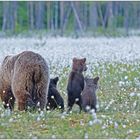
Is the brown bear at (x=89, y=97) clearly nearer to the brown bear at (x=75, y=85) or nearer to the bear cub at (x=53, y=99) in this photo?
the brown bear at (x=75, y=85)

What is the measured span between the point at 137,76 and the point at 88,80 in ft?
15.0

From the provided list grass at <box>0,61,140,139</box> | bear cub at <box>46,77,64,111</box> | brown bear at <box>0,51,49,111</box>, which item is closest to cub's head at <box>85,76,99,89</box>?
grass at <box>0,61,140,139</box>

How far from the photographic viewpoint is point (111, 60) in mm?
20062

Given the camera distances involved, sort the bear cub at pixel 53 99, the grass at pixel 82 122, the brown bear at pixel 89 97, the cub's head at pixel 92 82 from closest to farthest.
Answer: the grass at pixel 82 122, the brown bear at pixel 89 97, the cub's head at pixel 92 82, the bear cub at pixel 53 99

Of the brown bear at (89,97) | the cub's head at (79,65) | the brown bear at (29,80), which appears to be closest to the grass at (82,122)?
the brown bear at (89,97)

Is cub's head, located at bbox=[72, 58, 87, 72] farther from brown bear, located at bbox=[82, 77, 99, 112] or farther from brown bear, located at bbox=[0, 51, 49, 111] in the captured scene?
brown bear, located at bbox=[0, 51, 49, 111]

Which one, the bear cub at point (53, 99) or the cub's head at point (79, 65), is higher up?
the cub's head at point (79, 65)

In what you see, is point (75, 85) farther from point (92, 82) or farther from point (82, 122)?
point (82, 122)

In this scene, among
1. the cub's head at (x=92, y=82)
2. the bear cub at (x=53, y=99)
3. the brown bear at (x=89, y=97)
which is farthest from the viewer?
the bear cub at (x=53, y=99)

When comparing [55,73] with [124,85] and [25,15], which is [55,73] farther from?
[25,15]

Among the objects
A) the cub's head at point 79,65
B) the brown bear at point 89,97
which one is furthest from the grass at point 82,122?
the cub's head at point 79,65

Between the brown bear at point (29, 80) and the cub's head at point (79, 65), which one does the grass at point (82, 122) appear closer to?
the brown bear at point (29, 80)

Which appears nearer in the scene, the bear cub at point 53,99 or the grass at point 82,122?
the grass at point 82,122

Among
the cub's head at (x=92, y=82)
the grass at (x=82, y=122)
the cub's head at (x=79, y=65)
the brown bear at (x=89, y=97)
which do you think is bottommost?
the grass at (x=82, y=122)
